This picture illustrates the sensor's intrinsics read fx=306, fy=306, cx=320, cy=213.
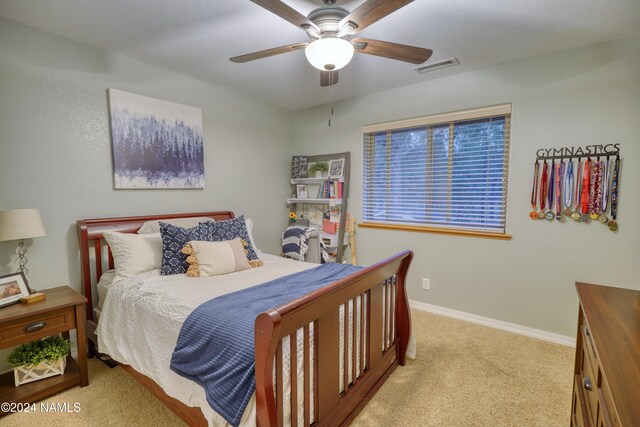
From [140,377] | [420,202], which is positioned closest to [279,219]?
[420,202]

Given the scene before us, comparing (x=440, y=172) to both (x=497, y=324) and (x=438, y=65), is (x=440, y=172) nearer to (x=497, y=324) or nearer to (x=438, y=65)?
(x=438, y=65)

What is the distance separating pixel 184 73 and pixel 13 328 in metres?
2.45

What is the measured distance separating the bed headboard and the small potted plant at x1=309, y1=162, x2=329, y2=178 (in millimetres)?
2112

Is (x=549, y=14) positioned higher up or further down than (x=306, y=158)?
higher up

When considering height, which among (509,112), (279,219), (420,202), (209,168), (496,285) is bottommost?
(496,285)

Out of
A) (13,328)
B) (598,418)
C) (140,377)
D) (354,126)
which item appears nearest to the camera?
(598,418)

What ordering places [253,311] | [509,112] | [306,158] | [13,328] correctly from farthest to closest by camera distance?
[306,158] → [509,112] → [13,328] → [253,311]

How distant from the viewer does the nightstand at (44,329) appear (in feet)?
5.97

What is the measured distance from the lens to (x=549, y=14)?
2.01m

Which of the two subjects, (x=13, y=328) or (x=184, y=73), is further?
(x=184, y=73)

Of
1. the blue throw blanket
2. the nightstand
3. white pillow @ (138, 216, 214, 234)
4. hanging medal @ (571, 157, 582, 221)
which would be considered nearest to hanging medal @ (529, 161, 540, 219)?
hanging medal @ (571, 157, 582, 221)

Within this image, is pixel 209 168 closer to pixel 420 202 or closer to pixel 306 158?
pixel 306 158

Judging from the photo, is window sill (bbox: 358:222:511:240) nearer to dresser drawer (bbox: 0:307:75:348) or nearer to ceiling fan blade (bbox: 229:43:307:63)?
ceiling fan blade (bbox: 229:43:307:63)

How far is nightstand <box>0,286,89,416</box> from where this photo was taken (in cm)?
182
